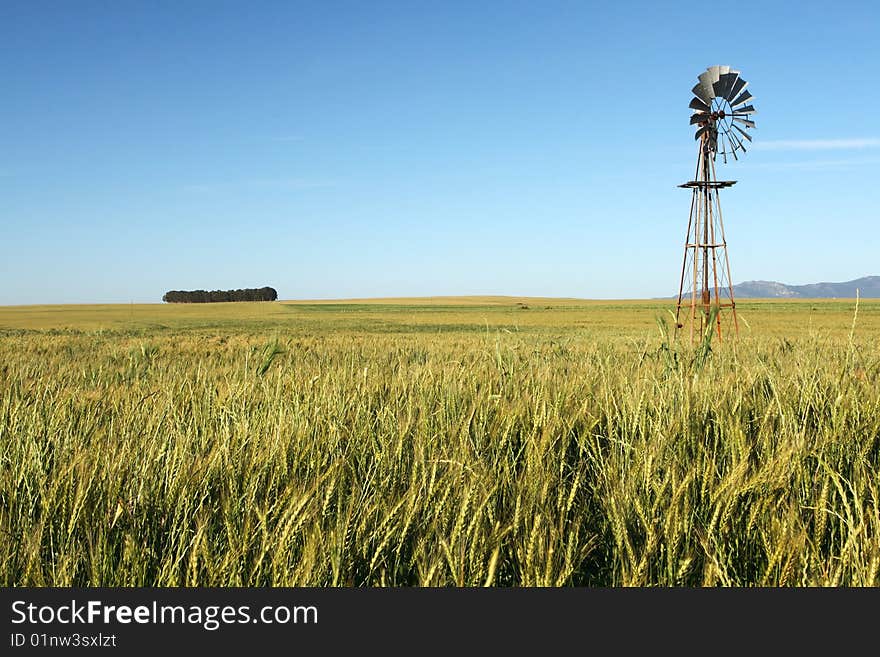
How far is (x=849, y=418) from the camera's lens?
3395 mm

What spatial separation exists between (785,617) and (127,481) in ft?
7.39

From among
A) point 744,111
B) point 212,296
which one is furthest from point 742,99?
point 212,296

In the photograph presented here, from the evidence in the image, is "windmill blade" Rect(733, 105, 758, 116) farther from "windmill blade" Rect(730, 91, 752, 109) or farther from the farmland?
the farmland

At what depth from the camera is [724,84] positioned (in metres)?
14.4

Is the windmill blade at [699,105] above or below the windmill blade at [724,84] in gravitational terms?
below

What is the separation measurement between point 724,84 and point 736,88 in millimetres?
312

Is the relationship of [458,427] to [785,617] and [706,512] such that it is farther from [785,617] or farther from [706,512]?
[785,617]

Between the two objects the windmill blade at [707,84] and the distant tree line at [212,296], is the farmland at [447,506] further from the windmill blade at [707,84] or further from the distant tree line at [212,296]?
the distant tree line at [212,296]

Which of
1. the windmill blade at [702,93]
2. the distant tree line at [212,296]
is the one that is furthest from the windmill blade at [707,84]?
the distant tree line at [212,296]

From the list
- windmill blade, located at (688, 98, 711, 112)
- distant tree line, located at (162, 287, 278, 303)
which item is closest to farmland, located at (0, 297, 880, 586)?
windmill blade, located at (688, 98, 711, 112)

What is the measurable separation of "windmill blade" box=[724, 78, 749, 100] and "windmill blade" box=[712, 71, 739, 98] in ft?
0.17

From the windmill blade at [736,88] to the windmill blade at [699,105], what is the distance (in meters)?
0.46

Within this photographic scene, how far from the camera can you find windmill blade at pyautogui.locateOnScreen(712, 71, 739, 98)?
14.3 metres

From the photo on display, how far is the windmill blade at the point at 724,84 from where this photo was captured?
14.3m
